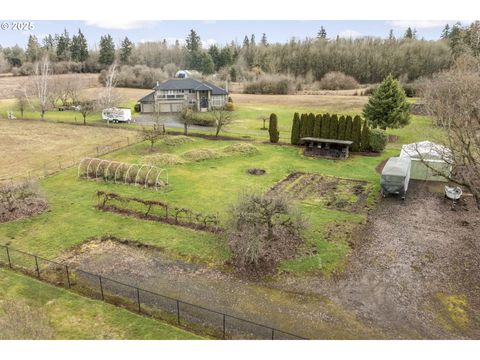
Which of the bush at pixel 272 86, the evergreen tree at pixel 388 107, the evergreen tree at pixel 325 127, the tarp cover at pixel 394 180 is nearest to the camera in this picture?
the tarp cover at pixel 394 180

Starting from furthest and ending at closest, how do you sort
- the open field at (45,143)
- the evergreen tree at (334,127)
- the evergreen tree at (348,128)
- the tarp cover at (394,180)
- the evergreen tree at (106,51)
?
1. the evergreen tree at (106,51)
2. the evergreen tree at (334,127)
3. the evergreen tree at (348,128)
4. the open field at (45,143)
5. the tarp cover at (394,180)

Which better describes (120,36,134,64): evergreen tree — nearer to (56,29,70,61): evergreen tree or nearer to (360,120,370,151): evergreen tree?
(56,29,70,61): evergreen tree

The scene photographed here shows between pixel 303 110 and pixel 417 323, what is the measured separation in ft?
179

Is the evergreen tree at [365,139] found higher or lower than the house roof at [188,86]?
lower

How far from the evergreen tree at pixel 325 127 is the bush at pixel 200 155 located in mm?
11473

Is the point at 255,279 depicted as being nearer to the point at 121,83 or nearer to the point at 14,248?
the point at 14,248

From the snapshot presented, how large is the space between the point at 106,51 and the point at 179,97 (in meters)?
58.8

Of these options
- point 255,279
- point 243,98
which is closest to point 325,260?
point 255,279

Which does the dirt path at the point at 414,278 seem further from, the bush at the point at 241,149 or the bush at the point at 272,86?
the bush at the point at 272,86

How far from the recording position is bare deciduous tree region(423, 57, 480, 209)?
55.2 feet

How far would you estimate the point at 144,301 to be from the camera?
15.1 metres

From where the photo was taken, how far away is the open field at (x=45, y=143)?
33409 mm

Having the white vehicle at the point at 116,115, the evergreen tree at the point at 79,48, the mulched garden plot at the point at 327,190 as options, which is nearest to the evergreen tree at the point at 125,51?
the evergreen tree at the point at 79,48

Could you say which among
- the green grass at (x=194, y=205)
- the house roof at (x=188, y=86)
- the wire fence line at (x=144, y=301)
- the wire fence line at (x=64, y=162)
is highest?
the house roof at (x=188, y=86)
